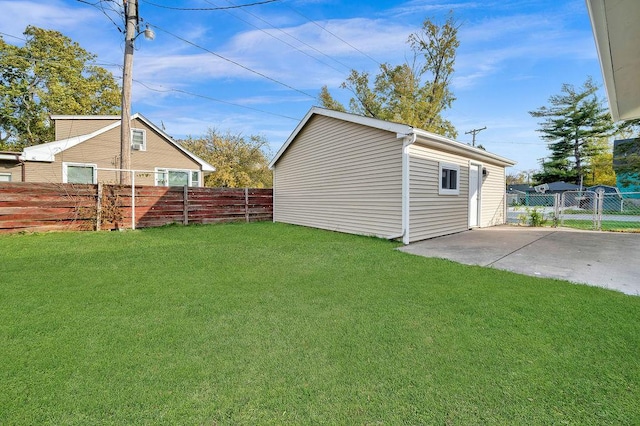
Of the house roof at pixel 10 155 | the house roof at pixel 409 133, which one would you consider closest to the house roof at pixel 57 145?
the house roof at pixel 10 155

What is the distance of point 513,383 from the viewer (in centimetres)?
185

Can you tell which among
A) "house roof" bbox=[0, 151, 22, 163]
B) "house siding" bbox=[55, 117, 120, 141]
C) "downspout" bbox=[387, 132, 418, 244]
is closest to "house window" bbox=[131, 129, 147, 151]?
"house siding" bbox=[55, 117, 120, 141]

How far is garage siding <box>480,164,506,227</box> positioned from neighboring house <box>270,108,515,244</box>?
1.4 inches

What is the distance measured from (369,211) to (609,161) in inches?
1087

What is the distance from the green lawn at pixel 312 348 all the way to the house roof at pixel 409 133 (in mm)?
3594

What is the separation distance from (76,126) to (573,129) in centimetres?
3583

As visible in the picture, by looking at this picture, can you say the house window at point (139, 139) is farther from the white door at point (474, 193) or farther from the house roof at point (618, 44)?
the house roof at point (618, 44)

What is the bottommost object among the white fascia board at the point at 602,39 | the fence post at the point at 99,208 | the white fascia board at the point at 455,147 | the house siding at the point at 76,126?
the fence post at the point at 99,208

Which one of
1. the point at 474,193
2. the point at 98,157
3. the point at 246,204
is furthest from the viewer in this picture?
the point at 98,157

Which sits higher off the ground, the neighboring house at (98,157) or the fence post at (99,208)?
the neighboring house at (98,157)

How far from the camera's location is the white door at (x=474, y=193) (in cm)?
928

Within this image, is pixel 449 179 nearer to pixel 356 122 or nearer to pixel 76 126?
pixel 356 122

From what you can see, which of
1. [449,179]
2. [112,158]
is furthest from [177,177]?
[449,179]

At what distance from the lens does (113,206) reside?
8680 mm
